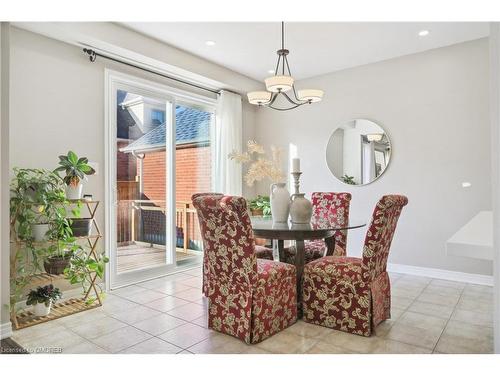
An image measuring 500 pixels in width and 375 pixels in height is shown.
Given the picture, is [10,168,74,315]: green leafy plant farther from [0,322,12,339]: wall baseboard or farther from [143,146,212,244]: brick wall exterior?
[143,146,212,244]: brick wall exterior

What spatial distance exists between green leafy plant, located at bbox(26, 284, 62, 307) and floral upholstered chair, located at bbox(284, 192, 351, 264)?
1993 mm

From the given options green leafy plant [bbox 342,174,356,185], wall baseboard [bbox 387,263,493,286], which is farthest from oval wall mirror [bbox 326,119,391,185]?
wall baseboard [bbox 387,263,493,286]

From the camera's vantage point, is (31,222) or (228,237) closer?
(228,237)

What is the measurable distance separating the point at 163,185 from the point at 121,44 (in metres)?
1.67

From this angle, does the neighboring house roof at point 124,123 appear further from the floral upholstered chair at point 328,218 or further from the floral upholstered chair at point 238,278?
the floral upholstered chair at point 328,218

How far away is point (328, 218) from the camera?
11.7ft

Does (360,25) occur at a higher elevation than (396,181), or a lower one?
A: higher

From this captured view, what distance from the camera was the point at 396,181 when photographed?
4258 millimetres

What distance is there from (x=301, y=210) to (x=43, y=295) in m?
2.20

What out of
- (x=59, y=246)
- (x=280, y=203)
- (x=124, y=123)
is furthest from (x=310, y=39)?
(x=59, y=246)

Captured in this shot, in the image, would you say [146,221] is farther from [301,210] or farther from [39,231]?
[301,210]

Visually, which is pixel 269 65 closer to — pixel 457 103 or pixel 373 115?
pixel 373 115

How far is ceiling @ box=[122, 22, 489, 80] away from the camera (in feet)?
11.1
